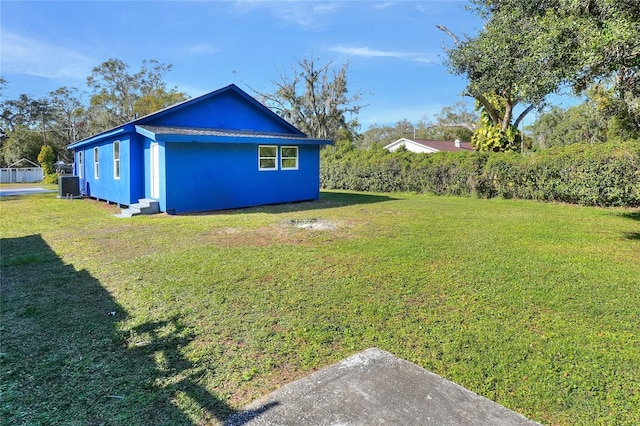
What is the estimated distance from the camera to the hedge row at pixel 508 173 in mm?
12070

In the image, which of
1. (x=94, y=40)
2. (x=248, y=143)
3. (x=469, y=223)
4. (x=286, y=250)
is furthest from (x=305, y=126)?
(x=286, y=250)

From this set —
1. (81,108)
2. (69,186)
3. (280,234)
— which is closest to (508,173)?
(280,234)

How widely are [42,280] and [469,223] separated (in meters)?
8.53

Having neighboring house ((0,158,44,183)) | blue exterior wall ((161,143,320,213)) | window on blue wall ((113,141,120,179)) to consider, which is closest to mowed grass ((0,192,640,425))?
blue exterior wall ((161,143,320,213))

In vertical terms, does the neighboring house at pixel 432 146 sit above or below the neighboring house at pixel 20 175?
above

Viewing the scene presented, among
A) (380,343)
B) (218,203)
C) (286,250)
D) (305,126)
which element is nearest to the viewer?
(380,343)

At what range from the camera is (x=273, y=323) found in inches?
145

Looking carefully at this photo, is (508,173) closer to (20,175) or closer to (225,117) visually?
(225,117)

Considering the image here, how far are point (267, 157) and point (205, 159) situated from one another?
2.49 meters

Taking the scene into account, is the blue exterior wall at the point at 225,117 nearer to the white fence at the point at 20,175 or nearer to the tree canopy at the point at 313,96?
the tree canopy at the point at 313,96

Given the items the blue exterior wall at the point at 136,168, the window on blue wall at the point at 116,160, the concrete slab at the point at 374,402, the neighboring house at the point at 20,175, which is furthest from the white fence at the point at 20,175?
the concrete slab at the point at 374,402

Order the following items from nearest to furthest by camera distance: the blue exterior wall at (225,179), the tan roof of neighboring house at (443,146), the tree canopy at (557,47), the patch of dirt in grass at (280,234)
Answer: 1. the tree canopy at (557,47)
2. the patch of dirt in grass at (280,234)
3. the blue exterior wall at (225,179)
4. the tan roof of neighboring house at (443,146)

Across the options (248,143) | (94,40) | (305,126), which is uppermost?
(94,40)

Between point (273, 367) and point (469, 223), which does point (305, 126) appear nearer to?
point (469, 223)
